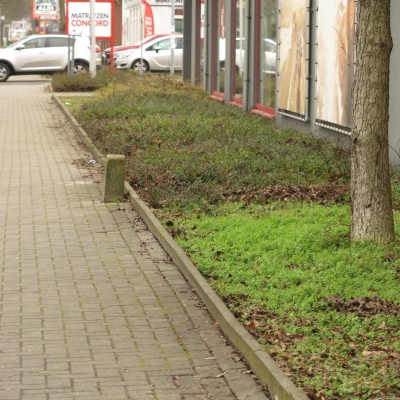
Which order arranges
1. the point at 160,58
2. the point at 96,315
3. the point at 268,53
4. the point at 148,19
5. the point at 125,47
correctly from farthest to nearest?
the point at 148,19, the point at 125,47, the point at 160,58, the point at 268,53, the point at 96,315

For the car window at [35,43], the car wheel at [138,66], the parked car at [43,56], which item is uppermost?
the car window at [35,43]

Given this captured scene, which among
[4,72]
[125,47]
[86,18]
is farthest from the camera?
[125,47]

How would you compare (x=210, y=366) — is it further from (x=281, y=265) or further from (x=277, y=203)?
(x=277, y=203)

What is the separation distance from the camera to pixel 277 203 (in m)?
10.5

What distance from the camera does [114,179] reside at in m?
11.8

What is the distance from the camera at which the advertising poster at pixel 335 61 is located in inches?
563

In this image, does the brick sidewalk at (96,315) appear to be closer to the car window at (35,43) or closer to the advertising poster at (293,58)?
the advertising poster at (293,58)

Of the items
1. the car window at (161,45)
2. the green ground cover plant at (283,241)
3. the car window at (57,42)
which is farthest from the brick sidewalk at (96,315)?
the car window at (161,45)

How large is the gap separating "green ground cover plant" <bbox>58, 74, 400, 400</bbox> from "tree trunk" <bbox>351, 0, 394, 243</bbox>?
0.75ft

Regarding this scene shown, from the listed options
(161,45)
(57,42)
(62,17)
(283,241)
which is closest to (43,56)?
(57,42)

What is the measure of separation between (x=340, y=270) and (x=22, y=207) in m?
5.17

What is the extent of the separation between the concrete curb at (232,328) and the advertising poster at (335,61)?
4.96 metres

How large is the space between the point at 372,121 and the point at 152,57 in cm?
3752

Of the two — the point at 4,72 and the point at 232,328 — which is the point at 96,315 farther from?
the point at 4,72
